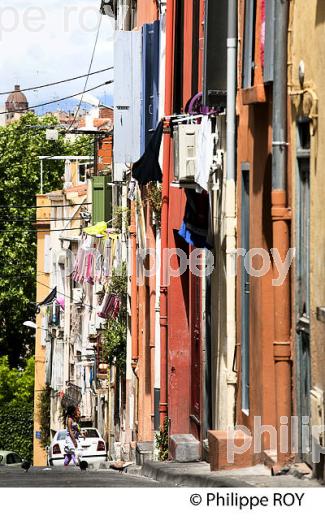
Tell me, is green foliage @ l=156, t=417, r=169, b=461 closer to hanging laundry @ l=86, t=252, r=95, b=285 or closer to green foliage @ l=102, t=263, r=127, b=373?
green foliage @ l=102, t=263, r=127, b=373

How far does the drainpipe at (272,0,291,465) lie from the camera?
11.9 metres

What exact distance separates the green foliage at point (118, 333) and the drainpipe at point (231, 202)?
58.7 feet

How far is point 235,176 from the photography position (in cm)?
1474

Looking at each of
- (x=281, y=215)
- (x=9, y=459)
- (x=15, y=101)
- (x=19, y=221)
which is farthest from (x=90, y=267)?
(x=15, y=101)

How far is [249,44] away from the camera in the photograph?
46.5ft

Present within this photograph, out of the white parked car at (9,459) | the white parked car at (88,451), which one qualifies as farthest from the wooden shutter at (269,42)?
the white parked car at (9,459)

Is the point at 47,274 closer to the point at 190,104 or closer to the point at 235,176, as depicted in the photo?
the point at 190,104

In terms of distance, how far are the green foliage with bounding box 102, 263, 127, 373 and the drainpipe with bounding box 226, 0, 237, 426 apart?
17906 mm

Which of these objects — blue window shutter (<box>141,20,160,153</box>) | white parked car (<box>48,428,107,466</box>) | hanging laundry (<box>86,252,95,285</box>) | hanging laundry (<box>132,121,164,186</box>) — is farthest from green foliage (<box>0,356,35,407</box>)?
hanging laundry (<box>132,121,164,186</box>)

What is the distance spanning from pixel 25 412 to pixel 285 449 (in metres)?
51.0

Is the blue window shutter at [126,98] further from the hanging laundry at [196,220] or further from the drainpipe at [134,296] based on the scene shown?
the hanging laundry at [196,220]

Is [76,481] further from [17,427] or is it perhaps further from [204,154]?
[17,427]

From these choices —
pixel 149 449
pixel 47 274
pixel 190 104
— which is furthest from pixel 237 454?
pixel 47 274

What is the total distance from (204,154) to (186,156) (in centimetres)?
78
